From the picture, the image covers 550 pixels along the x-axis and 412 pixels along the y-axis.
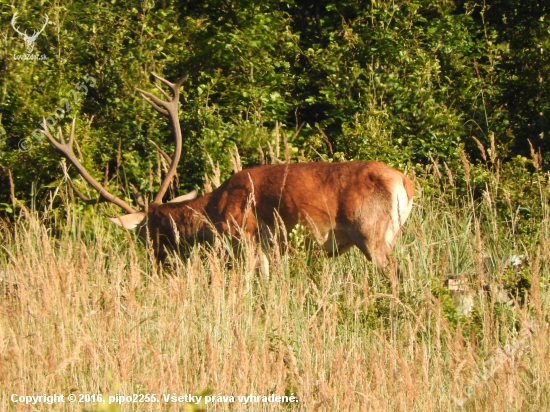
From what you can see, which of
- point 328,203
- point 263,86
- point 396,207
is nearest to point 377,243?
point 396,207

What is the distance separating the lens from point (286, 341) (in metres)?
4.79

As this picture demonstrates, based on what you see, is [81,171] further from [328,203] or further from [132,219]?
[328,203]

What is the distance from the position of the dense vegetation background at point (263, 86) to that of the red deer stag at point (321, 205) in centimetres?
144

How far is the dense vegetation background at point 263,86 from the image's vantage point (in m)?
8.87

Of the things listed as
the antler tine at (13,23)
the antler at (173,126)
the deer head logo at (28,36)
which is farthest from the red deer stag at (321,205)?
the antler tine at (13,23)

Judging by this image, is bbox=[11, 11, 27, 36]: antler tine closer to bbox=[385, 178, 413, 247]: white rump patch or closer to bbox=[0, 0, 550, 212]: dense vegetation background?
bbox=[0, 0, 550, 212]: dense vegetation background

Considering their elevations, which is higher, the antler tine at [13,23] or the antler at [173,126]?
the antler tine at [13,23]

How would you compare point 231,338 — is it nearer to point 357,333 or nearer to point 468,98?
point 357,333

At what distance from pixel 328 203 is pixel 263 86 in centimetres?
305

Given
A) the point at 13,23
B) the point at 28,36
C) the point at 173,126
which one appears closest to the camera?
the point at 173,126

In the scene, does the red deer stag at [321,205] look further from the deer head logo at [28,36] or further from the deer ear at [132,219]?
the deer head logo at [28,36]

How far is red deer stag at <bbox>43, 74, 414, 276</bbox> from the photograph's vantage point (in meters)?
6.70

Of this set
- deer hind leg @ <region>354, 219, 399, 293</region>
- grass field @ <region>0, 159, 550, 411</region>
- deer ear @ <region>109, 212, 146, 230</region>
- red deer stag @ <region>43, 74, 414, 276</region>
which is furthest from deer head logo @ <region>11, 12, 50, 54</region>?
deer hind leg @ <region>354, 219, 399, 293</region>

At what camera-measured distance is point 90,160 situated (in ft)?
28.5
